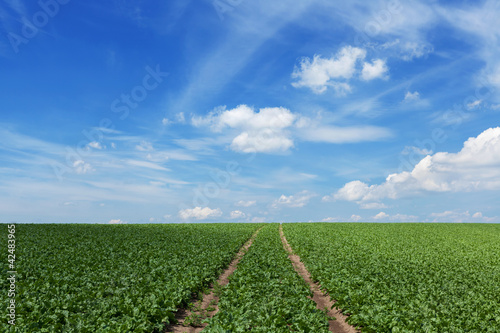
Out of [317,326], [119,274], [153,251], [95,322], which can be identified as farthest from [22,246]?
[317,326]

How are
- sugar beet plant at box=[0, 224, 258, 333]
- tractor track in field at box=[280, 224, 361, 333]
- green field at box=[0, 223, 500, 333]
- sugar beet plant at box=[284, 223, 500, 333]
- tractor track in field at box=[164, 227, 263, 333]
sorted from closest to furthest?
1. sugar beet plant at box=[0, 224, 258, 333]
2. green field at box=[0, 223, 500, 333]
3. sugar beet plant at box=[284, 223, 500, 333]
4. tractor track in field at box=[164, 227, 263, 333]
5. tractor track in field at box=[280, 224, 361, 333]

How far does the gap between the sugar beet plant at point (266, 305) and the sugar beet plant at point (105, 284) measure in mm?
2103

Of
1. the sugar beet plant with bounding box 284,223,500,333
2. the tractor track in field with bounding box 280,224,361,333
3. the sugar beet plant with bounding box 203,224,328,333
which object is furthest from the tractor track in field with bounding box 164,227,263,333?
the sugar beet plant with bounding box 284,223,500,333

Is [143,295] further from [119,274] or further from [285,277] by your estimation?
[285,277]

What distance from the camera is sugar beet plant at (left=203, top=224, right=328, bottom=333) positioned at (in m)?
11.9

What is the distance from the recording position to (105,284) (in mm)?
17141

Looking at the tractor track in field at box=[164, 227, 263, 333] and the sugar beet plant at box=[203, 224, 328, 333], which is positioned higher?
the sugar beet plant at box=[203, 224, 328, 333]

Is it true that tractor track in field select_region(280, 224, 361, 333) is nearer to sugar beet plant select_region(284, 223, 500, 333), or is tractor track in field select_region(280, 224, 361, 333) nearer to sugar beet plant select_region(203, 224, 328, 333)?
sugar beet plant select_region(284, 223, 500, 333)

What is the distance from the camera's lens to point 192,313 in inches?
578

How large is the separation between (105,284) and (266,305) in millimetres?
8706

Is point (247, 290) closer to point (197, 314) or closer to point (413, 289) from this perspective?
point (197, 314)

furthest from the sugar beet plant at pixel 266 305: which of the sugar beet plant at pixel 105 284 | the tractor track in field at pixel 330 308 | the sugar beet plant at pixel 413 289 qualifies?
the sugar beet plant at pixel 105 284

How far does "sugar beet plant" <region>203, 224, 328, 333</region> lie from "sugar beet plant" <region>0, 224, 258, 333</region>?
210 centimetres

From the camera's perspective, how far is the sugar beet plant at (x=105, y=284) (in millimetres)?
12031
